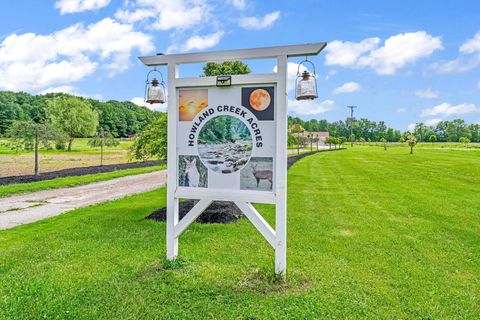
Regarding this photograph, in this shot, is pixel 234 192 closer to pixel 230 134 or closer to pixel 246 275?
pixel 230 134

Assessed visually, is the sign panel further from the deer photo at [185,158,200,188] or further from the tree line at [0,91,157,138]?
the tree line at [0,91,157,138]

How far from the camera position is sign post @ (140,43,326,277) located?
4113 mm

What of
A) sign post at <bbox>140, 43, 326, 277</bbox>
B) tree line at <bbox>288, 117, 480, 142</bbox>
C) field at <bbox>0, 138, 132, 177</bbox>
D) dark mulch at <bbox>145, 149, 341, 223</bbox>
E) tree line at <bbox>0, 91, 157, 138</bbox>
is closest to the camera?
sign post at <bbox>140, 43, 326, 277</bbox>

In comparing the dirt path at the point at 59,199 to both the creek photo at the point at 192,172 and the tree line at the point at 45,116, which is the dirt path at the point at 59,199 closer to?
the creek photo at the point at 192,172

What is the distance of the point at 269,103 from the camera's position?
414 cm

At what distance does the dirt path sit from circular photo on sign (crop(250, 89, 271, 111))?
5.87 meters

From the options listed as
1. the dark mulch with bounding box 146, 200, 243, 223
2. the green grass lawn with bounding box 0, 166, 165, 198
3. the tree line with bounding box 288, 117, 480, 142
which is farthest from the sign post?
the tree line with bounding box 288, 117, 480, 142

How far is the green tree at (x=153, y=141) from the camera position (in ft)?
24.4

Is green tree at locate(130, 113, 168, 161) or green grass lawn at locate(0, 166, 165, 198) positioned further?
green grass lawn at locate(0, 166, 165, 198)

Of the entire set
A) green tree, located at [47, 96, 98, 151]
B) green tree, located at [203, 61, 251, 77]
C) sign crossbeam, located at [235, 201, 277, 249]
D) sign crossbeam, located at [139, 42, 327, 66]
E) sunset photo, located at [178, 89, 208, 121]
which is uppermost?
green tree, located at [47, 96, 98, 151]

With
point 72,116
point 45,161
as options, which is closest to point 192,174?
point 45,161

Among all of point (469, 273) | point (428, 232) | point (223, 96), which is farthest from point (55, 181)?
point (469, 273)

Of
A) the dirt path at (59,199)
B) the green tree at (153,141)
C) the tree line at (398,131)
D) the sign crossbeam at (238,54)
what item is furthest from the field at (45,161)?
the tree line at (398,131)

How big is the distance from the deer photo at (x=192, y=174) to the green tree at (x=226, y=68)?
12.0 feet
